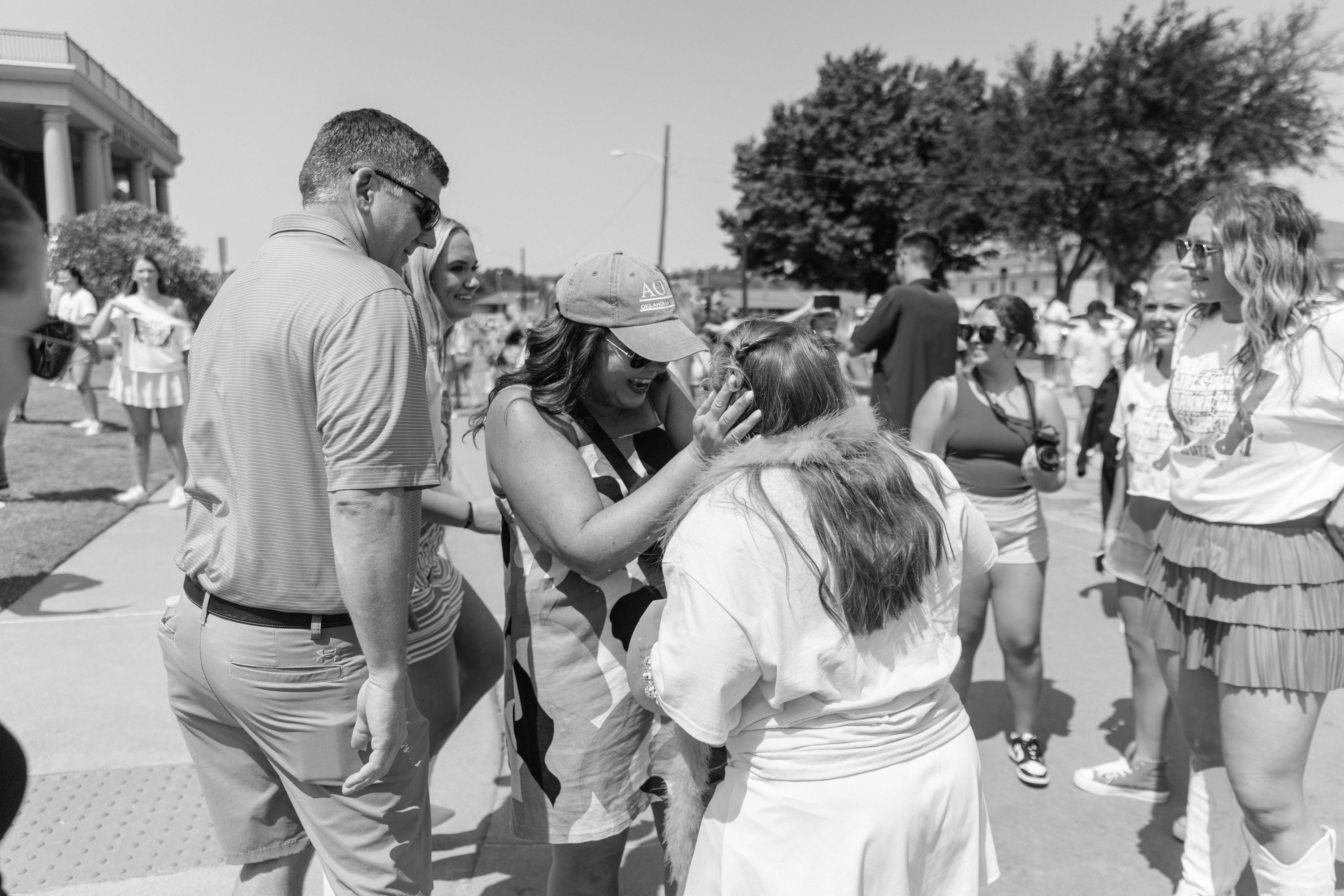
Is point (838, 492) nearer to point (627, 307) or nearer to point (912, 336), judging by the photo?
point (627, 307)

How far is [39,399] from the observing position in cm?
1335

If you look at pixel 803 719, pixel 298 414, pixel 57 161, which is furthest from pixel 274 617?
pixel 57 161

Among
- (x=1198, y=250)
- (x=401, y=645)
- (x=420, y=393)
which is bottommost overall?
(x=401, y=645)

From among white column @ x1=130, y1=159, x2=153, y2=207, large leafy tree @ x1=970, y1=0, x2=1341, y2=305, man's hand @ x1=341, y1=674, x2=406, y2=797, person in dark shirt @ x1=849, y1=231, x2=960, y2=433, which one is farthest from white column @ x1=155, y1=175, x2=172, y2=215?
man's hand @ x1=341, y1=674, x2=406, y2=797

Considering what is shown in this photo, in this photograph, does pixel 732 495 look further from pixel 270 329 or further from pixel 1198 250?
pixel 1198 250

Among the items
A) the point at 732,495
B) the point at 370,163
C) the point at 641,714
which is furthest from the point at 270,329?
the point at 641,714

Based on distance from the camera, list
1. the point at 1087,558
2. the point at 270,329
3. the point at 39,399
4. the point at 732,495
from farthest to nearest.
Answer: the point at 39,399 < the point at 1087,558 < the point at 270,329 < the point at 732,495

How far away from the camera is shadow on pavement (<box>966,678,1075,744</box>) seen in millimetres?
3830

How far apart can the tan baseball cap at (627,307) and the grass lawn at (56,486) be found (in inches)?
174

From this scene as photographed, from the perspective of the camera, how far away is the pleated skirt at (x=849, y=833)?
1528 millimetres

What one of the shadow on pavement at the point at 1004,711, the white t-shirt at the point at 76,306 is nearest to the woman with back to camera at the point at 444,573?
the shadow on pavement at the point at 1004,711

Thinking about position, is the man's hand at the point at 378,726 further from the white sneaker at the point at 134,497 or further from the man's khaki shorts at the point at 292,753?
the white sneaker at the point at 134,497

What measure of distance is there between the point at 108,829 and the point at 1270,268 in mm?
3591

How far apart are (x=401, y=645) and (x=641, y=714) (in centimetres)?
60
